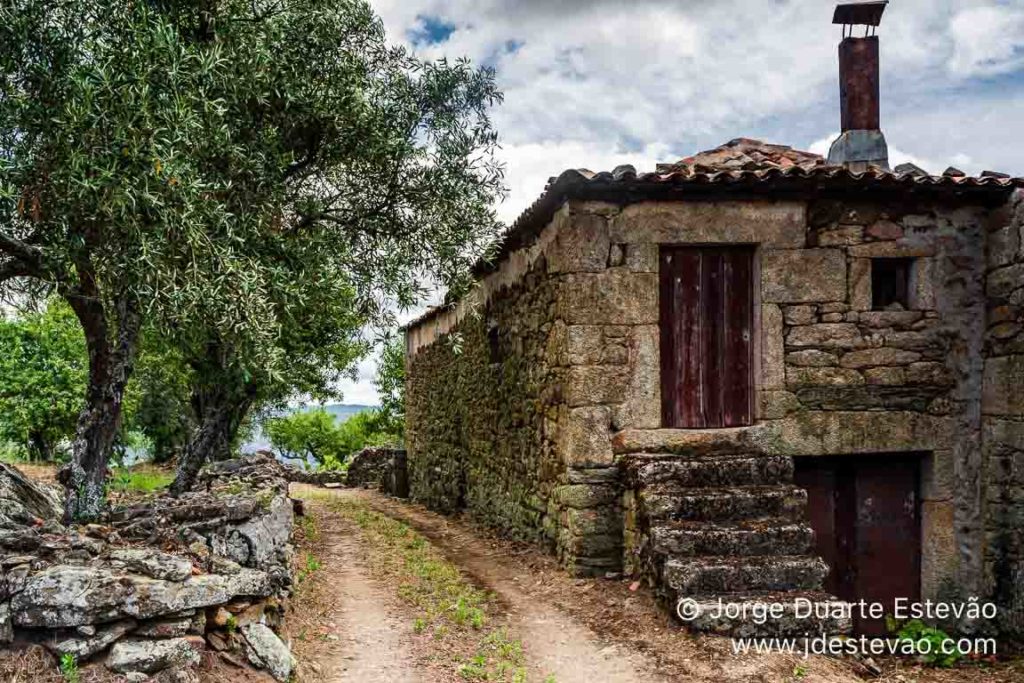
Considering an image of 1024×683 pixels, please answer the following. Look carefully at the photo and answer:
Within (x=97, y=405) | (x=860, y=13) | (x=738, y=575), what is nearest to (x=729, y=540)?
(x=738, y=575)

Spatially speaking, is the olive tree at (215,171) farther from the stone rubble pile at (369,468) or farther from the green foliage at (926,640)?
the stone rubble pile at (369,468)

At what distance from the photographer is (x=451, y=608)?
24.5 feet

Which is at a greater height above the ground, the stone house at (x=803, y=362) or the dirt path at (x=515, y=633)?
the stone house at (x=803, y=362)

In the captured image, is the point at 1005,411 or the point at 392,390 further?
the point at 392,390

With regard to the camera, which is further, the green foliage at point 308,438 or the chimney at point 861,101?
the green foliage at point 308,438

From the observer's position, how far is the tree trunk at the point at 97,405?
244 inches

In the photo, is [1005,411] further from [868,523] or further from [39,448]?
[39,448]

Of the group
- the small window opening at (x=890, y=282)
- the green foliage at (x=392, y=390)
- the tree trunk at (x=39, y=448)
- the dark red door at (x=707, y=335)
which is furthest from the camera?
the green foliage at (x=392, y=390)

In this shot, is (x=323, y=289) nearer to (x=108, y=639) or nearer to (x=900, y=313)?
(x=108, y=639)

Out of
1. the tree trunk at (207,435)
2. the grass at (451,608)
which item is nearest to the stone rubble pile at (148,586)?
the grass at (451,608)

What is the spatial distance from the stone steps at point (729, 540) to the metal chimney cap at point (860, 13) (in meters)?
6.66

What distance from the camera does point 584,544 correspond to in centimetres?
803

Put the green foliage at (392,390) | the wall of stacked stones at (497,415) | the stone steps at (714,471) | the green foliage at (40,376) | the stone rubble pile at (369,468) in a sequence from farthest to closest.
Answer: the green foliage at (392,390) < the stone rubble pile at (369,468) < the green foliage at (40,376) < the wall of stacked stones at (497,415) < the stone steps at (714,471)

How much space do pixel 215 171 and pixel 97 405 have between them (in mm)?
2060
